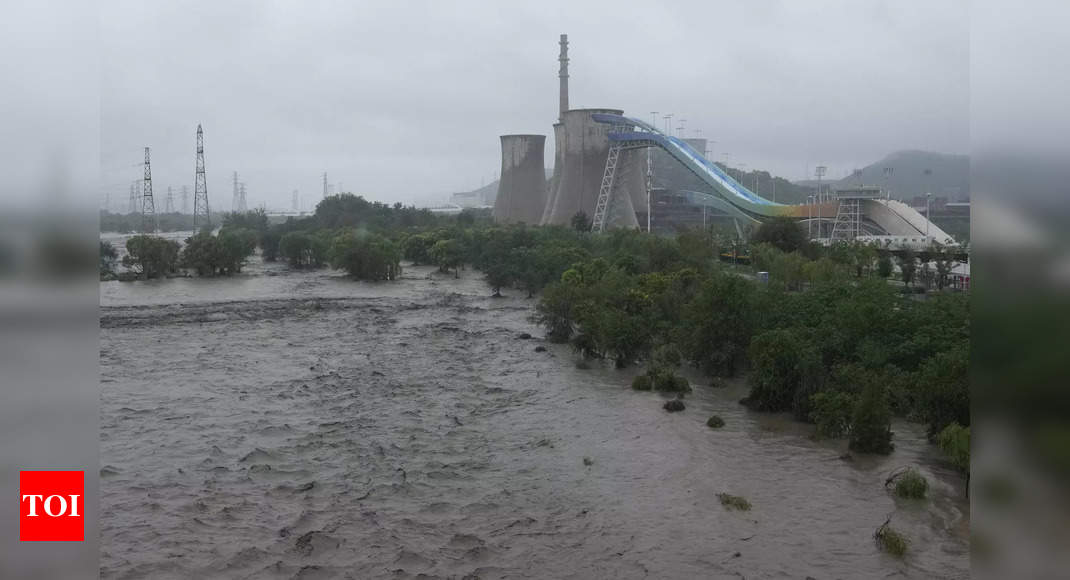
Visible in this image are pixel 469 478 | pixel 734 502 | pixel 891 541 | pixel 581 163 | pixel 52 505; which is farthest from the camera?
pixel 581 163

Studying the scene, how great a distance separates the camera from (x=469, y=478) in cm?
693

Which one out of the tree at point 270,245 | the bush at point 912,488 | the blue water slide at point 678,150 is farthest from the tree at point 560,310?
the tree at point 270,245

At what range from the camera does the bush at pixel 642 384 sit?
9852 millimetres

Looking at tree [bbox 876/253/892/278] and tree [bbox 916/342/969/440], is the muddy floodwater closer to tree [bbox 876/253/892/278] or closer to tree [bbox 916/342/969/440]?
tree [bbox 916/342/969/440]

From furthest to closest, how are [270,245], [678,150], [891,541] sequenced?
[270,245] < [678,150] < [891,541]

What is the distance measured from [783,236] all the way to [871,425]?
44.4ft

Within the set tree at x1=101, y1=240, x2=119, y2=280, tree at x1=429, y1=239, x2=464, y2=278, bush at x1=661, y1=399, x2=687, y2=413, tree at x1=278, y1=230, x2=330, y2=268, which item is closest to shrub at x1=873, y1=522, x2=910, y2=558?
bush at x1=661, y1=399, x2=687, y2=413

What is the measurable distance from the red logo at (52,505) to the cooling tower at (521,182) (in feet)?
103

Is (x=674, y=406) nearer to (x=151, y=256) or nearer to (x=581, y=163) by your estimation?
(x=151, y=256)

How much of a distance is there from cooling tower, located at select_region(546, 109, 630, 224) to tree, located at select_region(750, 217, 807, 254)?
10.5 meters

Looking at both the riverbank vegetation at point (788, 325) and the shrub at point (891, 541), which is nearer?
the shrub at point (891, 541)

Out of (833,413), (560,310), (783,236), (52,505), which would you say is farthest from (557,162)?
(52,505)

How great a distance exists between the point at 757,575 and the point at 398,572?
226cm

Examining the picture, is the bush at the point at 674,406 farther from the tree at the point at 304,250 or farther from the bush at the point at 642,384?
the tree at the point at 304,250
